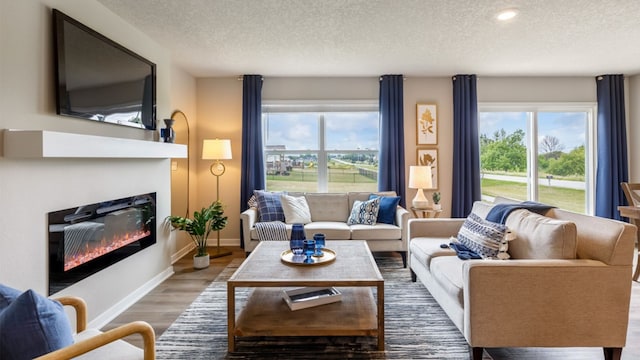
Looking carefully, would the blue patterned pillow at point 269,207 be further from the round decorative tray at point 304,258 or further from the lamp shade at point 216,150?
the round decorative tray at point 304,258

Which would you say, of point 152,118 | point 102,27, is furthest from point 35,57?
point 152,118

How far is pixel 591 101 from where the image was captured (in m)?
4.61

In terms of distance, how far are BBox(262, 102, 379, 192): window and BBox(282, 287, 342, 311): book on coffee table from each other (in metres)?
2.56

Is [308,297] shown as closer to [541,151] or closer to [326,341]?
[326,341]

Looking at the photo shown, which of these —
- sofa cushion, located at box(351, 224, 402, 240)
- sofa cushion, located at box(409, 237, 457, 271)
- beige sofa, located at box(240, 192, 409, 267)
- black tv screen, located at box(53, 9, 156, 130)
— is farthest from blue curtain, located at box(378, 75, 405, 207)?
black tv screen, located at box(53, 9, 156, 130)

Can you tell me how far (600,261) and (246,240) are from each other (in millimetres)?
3068

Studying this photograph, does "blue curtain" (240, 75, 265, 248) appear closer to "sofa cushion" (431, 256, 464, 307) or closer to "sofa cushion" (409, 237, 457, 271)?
"sofa cushion" (409, 237, 457, 271)

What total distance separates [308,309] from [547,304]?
4.51 feet

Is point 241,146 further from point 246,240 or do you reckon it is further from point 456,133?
point 456,133

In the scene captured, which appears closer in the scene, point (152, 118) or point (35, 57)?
point (35, 57)

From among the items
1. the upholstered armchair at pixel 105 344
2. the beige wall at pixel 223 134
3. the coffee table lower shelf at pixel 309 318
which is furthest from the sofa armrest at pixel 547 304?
the beige wall at pixel 223 134

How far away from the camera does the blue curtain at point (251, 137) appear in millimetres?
4473

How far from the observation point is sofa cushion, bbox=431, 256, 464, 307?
194cm

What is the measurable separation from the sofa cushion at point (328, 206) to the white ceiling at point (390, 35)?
66.4 inches
